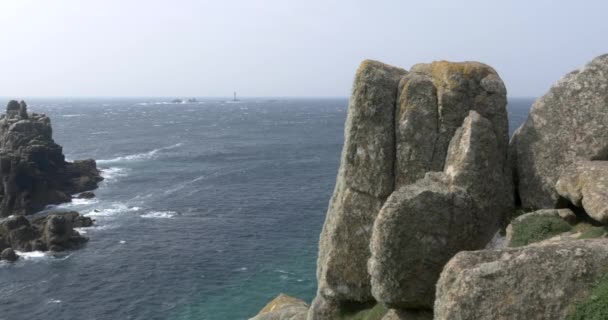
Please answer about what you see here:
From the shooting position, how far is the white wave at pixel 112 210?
86.5 metres

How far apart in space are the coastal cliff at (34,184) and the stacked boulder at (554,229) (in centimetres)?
6572

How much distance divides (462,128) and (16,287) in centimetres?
5610

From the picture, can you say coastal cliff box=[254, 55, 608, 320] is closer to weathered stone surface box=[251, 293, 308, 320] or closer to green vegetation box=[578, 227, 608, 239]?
green vegetation box=[578, 227, 608, 239]

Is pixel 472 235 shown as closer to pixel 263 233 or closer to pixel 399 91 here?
pixel 399 91

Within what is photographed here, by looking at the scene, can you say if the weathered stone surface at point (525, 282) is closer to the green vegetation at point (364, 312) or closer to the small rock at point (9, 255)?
the green vegetation at point (364, 312)

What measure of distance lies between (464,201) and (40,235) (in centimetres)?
6965

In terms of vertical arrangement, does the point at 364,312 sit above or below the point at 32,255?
above

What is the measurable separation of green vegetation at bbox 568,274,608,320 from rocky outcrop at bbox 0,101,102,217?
304ft

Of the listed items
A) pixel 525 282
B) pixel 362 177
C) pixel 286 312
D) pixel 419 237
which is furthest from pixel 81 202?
pixel 525 282

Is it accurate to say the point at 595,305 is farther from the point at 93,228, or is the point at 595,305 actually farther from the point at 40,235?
the point at 93,228

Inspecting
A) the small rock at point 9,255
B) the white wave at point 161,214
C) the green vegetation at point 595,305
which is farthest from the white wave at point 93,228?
the green vegetation at point 595,305

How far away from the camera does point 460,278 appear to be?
12.4 metres

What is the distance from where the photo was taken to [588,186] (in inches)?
650

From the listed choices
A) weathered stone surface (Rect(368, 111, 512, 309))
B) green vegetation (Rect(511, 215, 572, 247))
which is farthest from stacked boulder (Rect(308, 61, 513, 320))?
green vegetation (Rect(511, 215, 572, 247))
